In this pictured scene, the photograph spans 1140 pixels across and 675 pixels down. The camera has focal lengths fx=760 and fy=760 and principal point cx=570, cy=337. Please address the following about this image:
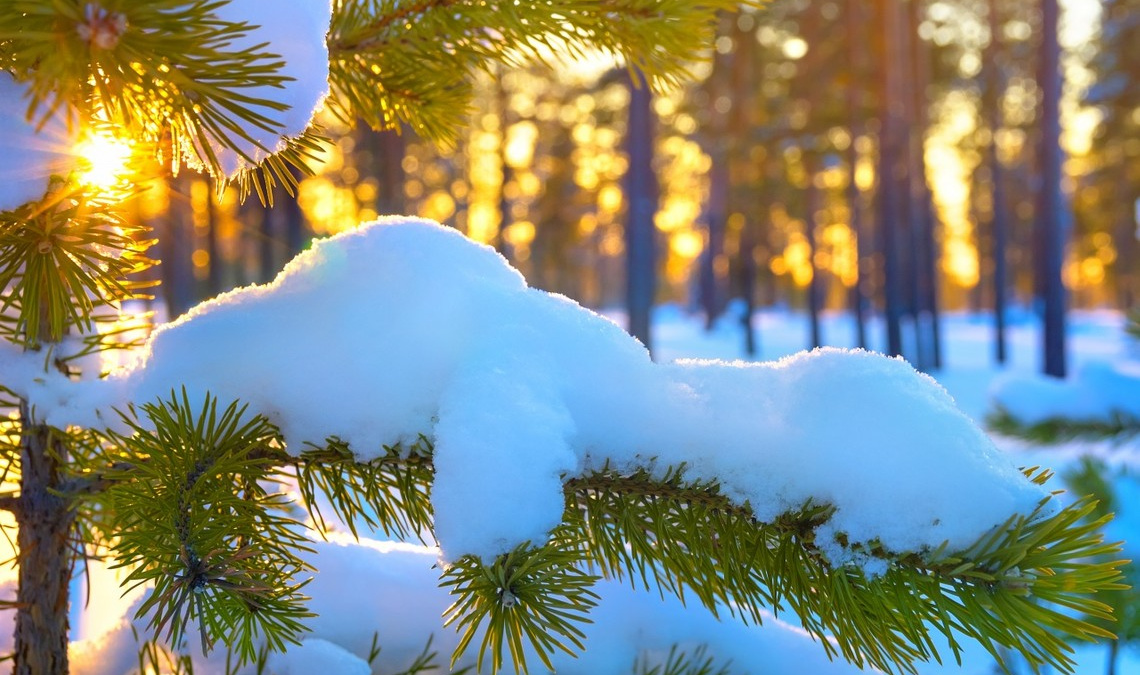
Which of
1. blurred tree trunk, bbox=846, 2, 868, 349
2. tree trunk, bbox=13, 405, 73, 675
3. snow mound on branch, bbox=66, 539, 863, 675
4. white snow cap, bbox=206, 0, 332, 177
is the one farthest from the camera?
blurred tree trunk, bbox=846, 2, 868, 349

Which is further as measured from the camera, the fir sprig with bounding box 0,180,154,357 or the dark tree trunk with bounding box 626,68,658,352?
the dark tree trunk with bounding box 626,68,658,352

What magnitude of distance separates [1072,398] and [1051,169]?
36.1 feet

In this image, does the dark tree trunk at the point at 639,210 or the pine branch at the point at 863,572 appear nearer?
the pine branch at the point at 863,572

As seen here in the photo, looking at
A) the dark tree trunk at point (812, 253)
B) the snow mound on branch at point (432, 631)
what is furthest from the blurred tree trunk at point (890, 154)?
the snow mound on branch at point (432, 631)

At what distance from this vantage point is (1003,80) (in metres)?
19.1

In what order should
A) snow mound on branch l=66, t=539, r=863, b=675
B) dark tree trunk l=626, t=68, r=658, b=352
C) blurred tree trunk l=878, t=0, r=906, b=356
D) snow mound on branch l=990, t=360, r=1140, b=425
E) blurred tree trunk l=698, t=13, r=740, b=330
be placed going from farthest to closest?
blurred tree trunk l=698, t=13, r=740, b=330, blurred tree trunk l=878, t=0, r=906, b=356, dark tree trunk l=626, t=68, r=658, b=352, snow mound on branch l=990, t=360, r=1140, b=425, snow mound on branch l=66, t=539, r=863, b=675

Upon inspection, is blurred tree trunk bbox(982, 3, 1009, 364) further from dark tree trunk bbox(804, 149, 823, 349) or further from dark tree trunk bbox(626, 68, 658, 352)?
dark tree trunk bbox(626, 68, 658, 352)

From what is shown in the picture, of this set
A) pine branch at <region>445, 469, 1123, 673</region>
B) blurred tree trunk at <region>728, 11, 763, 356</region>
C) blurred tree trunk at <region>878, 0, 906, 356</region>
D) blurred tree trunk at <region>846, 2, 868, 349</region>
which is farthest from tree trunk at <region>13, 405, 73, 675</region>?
blurred tree trunk at <region>728, 11, 763, 356</region>

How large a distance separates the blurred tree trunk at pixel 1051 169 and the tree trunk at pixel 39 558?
13.3 m

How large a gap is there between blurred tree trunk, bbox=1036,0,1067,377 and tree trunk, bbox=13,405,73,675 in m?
13.3

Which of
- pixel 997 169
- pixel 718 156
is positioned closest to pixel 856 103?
pixel 718 156

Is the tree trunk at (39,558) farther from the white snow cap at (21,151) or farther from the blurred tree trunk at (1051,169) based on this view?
the blurred tree trunk at (1051,169)

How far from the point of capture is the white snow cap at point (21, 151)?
99 cm

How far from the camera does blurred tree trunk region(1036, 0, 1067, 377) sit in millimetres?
11508
